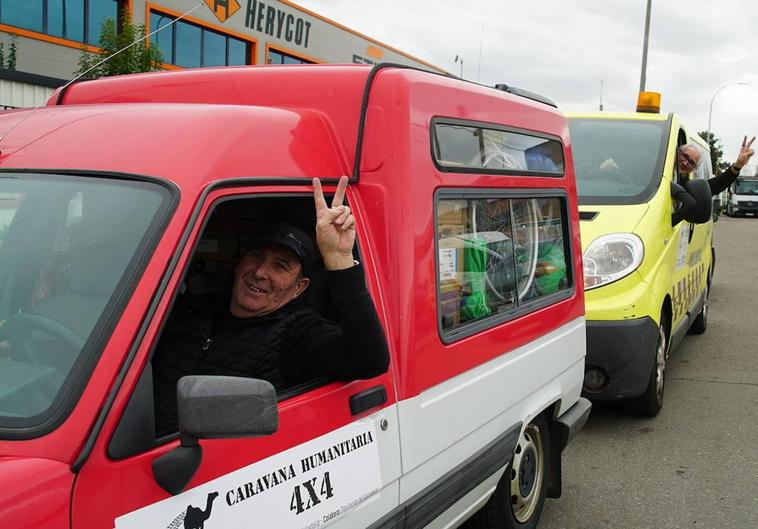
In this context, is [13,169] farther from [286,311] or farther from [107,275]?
[286,311]

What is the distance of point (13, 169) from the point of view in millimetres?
2141

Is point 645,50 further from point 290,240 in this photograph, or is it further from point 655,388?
point 290,240

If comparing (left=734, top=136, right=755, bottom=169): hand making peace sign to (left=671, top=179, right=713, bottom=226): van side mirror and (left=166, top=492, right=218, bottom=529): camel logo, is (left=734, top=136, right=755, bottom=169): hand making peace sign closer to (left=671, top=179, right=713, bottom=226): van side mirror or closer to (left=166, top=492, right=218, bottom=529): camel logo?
(left=671, top=179, right=713, bottom=226): van side mirror

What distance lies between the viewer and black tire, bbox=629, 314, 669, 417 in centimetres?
556

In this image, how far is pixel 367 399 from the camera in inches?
91.6

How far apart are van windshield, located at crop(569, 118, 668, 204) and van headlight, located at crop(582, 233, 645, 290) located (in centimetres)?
47

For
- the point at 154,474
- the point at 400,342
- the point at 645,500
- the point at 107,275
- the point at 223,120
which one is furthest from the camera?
the point at 645,500

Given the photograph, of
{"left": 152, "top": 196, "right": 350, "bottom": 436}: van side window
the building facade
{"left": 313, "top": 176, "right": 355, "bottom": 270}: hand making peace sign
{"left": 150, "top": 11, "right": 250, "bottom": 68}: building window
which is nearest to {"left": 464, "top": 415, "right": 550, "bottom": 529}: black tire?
{"left": 152, "top": 196, "right": 350, "bottom": 436}: van side window

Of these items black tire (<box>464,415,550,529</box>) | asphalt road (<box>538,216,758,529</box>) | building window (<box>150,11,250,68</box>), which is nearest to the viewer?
black tire (<box>464,415,550,529</box>)

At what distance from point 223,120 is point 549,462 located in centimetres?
270

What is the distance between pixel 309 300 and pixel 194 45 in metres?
24.2

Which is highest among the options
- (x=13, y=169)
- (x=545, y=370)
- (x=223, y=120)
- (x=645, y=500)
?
(x=223, y=120)

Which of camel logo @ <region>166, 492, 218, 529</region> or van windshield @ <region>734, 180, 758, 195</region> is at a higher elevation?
van windshield @ <region>734, 180, 758, 195</region>

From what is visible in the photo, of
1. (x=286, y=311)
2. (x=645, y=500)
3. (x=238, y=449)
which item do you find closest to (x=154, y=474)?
(x=238, y=449)
